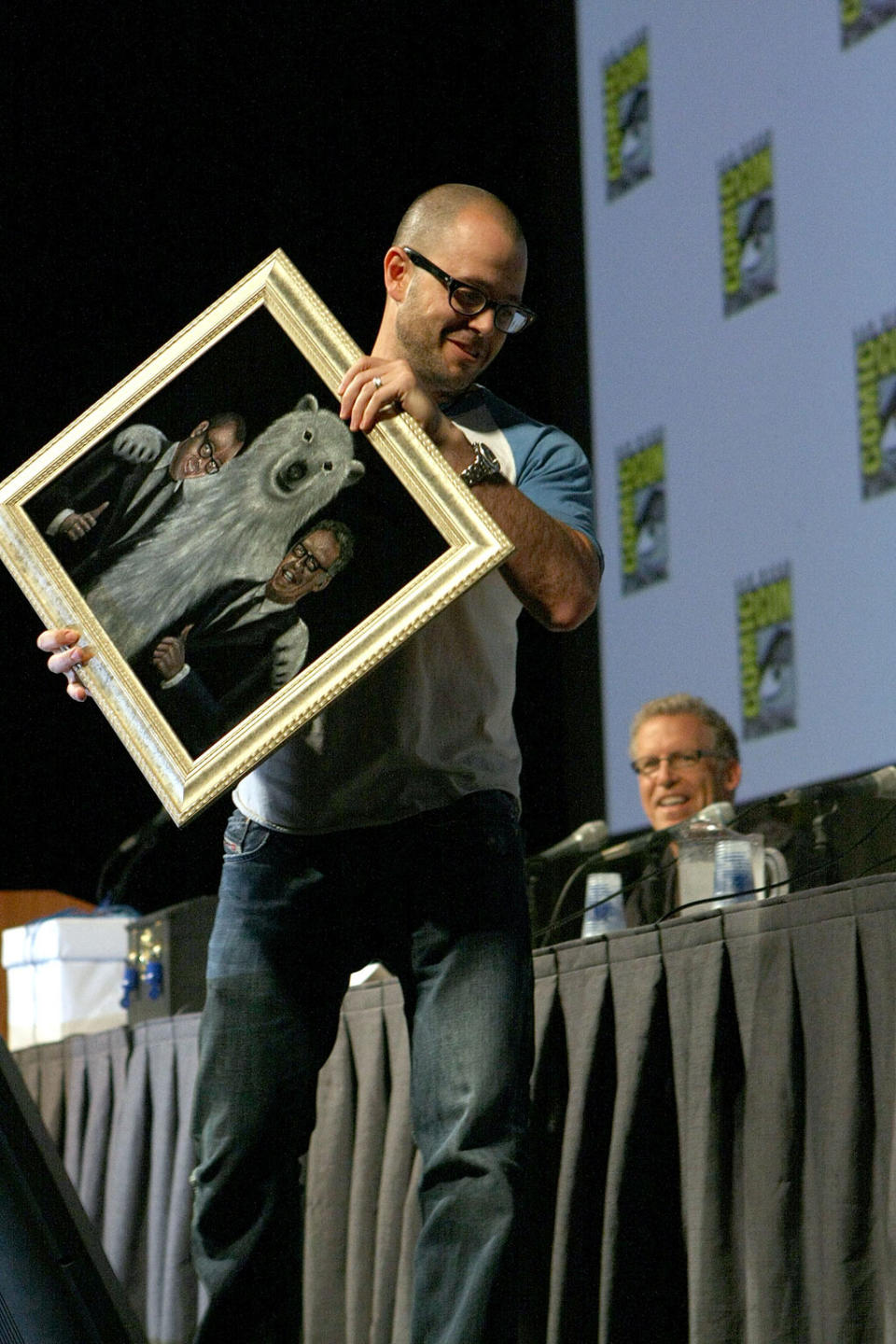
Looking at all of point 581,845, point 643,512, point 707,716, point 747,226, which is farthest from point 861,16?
point 581,845

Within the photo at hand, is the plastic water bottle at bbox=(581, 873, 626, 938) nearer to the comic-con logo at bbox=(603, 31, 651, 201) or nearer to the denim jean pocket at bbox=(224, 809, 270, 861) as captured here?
the denim jean pocket at bbox=(224, 809, 270, 861)

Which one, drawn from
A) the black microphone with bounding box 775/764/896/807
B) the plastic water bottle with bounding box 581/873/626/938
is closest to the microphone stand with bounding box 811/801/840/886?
the black microphone with bounding box 775/764/896/807

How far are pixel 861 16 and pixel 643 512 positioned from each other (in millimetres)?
1302

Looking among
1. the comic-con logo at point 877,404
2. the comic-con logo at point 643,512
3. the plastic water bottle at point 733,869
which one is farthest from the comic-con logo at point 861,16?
the plastic water bottle at point 733,869

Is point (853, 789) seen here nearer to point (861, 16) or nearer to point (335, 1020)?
point (335, 1020)

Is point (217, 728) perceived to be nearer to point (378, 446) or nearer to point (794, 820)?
point (378, 446)

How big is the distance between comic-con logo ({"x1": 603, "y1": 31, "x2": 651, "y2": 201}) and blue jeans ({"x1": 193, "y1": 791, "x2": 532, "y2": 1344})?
127 inches

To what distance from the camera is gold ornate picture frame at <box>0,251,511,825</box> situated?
57.7 inches

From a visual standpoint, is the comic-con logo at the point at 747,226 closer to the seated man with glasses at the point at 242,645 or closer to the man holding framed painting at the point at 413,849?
the man holding framed painting at the point at 413,849

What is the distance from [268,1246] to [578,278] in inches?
147

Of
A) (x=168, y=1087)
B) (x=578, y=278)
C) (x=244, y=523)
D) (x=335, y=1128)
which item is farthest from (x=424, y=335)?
(x=578, y=278)

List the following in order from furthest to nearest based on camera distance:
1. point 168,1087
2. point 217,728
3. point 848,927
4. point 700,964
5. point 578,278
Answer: point 578,278 → point 168,1087 → point 700,964 → point 848,927 → point 217,728

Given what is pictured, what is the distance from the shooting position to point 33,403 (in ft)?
16.0

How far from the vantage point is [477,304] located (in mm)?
1543
